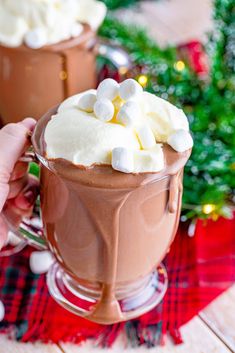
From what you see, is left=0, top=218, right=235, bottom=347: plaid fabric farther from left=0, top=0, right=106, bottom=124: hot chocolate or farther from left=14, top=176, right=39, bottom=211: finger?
left=0, top=0, right=106, bottom=124: hot chocolate

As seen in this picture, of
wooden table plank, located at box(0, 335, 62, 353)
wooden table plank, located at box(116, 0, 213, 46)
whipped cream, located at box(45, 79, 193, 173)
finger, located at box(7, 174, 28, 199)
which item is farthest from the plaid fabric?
wooden table plank, located at box(116, 0, 213, 46)

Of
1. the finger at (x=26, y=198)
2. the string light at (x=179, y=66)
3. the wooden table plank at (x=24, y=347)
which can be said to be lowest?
the wooden table plank at (x=24, y=347)

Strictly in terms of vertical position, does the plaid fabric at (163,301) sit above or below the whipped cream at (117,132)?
below

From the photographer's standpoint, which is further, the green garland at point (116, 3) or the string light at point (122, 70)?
the green garland at point (116, 3)

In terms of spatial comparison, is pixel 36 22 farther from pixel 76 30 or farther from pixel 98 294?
pixel 98 294

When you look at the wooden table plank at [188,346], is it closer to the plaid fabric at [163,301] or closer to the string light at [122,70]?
the plaid fabric at [163,301]

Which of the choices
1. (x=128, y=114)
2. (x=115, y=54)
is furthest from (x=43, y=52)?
(x=128, y=114)

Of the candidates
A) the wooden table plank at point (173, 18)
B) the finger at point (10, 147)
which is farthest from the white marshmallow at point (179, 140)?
the wooden table plank at point (173, 18)
